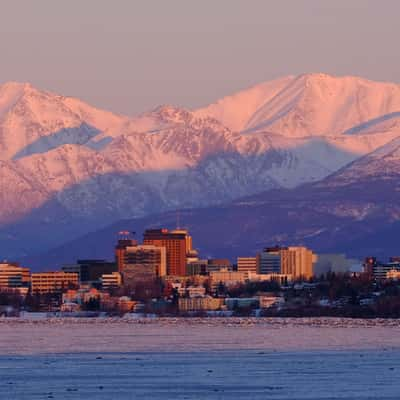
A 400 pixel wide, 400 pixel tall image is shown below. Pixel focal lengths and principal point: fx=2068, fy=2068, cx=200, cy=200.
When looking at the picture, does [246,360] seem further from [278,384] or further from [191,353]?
[278,384]

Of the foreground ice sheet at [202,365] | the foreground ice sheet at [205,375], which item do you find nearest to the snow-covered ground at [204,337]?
the foreground ice sheet at [202,365]

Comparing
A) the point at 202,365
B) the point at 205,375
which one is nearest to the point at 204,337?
the point at 202,365

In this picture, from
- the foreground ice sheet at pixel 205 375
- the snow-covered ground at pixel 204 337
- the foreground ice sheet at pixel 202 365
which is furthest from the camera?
the snow-covered ground at pixel 204 337

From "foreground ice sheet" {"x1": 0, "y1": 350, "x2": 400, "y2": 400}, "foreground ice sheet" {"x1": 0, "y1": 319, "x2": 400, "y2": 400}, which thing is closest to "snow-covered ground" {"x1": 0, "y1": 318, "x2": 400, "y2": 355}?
"foreground ice sheet" {"x1": 0, "y1": 319, "x2": 400, "y2": 400}

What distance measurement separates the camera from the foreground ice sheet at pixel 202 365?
88.2 meters

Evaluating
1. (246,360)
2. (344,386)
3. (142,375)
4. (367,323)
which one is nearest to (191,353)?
(246,360)

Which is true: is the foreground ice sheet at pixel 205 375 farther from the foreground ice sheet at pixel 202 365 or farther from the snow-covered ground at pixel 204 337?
the snow-covered ground at pixel 204 337

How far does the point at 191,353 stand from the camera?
115 metres

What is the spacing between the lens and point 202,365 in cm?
10388

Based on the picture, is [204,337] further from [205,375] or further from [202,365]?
[205,375]

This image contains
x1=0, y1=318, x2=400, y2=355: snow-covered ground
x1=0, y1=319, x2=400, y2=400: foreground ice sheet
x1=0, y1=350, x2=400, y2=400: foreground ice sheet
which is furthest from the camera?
x1=0, y1=318, x2=400, y2=355: snow-covered ground

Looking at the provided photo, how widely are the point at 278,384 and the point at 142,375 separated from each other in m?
8.19

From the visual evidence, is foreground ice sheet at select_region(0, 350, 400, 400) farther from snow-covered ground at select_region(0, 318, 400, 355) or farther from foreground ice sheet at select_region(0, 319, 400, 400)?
snow-covered ground at select_region(0, 318, 400, 355)

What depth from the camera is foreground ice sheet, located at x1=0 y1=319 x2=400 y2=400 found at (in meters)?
88.2
